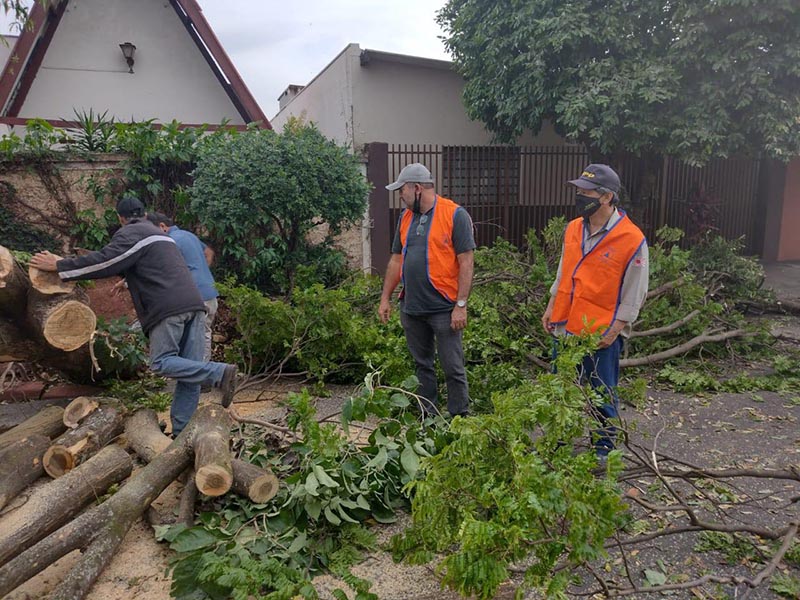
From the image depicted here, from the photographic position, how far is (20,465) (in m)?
3.41

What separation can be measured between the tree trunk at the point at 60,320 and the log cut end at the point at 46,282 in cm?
7

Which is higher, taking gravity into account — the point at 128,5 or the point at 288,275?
the point at 128,5

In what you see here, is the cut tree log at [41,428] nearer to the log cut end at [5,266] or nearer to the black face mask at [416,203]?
the log cut end at [5,266]

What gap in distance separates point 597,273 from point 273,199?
4228 mm

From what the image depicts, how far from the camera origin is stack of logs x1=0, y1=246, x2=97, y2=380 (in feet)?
13.2

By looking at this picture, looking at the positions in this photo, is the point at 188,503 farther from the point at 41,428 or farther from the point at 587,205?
A: the point at 587,205

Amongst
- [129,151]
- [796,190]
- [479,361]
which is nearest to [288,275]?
[129,151]

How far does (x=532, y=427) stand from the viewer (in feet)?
8.13

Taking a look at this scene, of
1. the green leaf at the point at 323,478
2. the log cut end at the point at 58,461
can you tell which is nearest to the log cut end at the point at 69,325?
the log cut end at the point at 58,461

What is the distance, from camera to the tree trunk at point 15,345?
13.9 feet

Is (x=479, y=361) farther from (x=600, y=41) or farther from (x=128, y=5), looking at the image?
(x=128, y=5)

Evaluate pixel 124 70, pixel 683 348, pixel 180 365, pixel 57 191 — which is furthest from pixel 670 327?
pixel 124 70

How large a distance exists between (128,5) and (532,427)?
38.6ft

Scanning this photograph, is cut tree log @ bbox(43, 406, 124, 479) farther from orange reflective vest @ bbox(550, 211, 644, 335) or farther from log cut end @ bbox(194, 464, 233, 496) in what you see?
orange reflective vest @ bbox(550, 211, 644, 335)
